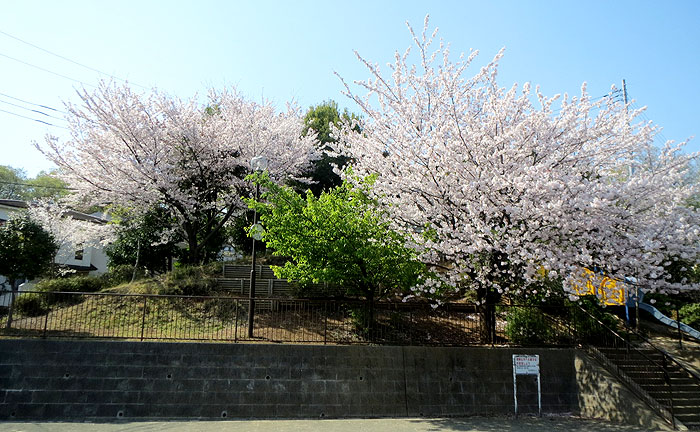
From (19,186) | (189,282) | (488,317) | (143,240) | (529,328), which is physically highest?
(19,186)

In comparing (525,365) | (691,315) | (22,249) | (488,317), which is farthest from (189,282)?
(691,315)

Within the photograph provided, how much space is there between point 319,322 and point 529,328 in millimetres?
5957

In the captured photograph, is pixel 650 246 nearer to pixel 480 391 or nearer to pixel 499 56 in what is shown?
pixel 480 391

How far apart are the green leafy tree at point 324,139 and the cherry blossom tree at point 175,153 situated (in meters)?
2.64

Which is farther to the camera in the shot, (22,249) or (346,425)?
(22,249)

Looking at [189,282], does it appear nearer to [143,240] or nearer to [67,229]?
[143,240]

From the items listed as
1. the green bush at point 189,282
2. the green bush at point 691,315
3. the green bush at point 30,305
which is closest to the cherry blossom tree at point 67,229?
the green bush at point 30,305

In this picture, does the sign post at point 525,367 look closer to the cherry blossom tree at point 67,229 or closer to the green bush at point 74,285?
the green bush at point 74,285

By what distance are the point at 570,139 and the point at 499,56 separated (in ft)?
9.17

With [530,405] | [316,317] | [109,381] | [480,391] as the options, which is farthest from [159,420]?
[530,405]

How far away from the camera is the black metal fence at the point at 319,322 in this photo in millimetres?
11250

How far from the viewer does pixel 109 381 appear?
364 inches

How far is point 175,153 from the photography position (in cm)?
1698

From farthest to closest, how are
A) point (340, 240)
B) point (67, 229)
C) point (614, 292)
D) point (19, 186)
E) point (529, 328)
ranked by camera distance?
point (19, 186) → point (67, 229) → point (529, 328) → point (614, 292) → point (340, 240)
